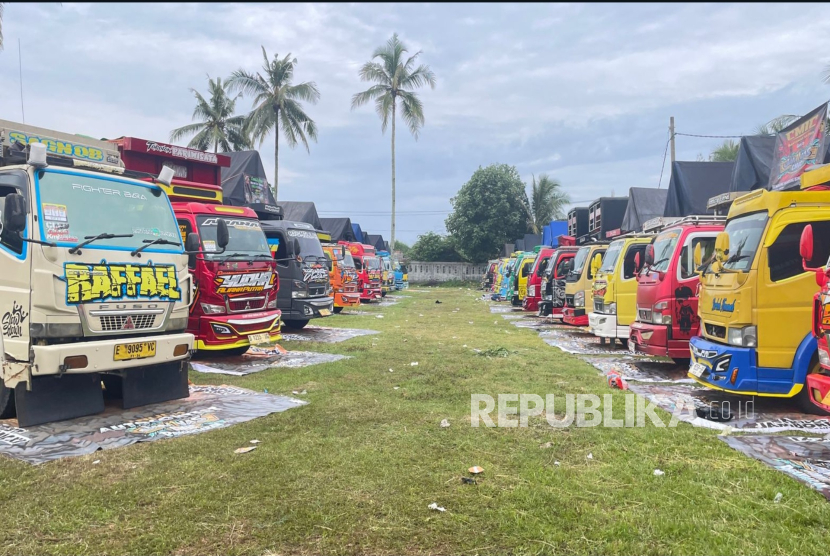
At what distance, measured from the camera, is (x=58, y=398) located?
4.96 meters

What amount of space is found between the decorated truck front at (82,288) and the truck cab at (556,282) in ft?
33.1

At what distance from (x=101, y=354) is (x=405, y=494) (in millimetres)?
3077

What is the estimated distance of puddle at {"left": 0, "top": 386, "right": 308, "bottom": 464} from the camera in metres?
4.34

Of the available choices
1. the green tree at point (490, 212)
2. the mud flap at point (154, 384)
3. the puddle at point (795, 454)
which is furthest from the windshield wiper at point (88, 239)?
the green tree at point (490, 212)

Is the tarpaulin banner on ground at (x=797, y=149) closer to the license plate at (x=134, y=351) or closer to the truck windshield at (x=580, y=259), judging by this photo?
the truck windshield at (x=580, y=259)

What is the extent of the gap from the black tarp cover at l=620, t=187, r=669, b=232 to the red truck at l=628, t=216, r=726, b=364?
22.1 feet

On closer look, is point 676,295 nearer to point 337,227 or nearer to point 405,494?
point 405,494

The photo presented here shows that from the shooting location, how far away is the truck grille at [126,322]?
4945 mm

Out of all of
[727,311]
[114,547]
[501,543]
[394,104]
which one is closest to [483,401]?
[727,311]

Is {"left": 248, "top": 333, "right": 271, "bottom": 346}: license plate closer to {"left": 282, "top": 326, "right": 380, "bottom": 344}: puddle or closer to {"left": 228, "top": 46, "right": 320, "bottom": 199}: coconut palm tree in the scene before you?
{"left": 282, "top": 326, "right": 380, "bottom": 344}: puddle

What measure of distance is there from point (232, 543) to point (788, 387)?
16.8 ft

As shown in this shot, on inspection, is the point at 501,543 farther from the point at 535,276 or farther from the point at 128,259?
the point at 535,276

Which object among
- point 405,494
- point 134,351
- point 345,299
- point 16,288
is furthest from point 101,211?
point 345,299

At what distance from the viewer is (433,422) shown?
5.07 metres
